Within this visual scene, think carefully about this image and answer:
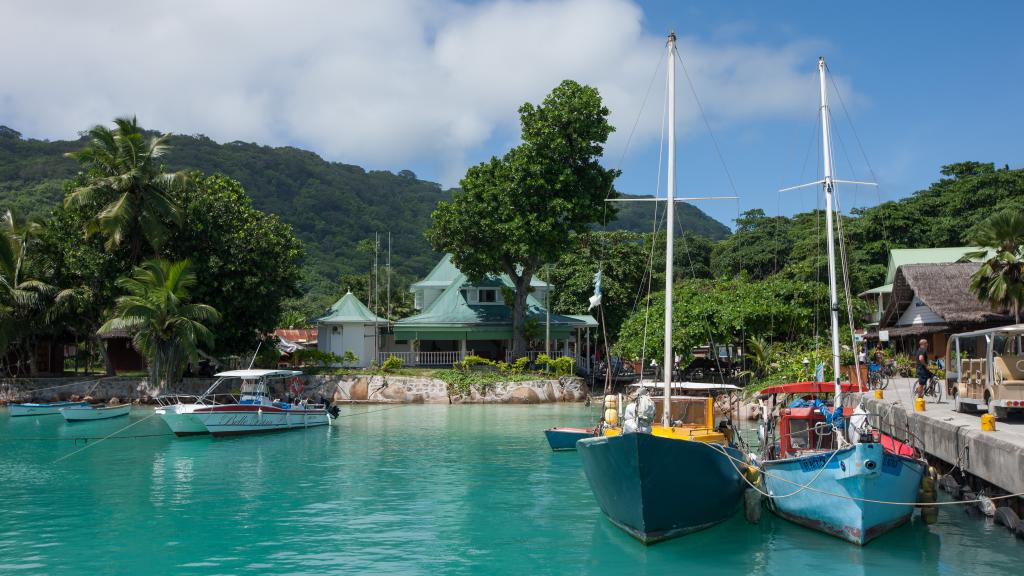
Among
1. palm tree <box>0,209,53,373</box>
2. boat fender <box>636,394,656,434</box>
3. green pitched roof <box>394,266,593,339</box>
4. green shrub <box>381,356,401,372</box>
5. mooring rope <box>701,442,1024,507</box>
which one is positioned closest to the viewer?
mooring rope <box>701,442,1024,507</box>

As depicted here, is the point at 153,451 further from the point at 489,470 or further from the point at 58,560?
the point at 58,560

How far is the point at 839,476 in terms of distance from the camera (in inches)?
529

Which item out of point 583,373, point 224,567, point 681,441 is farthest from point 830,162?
point 583,373

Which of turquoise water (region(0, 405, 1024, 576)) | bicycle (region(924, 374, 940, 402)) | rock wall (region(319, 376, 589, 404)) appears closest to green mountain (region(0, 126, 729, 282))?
rock wall (region(319, 376, 589, 404))

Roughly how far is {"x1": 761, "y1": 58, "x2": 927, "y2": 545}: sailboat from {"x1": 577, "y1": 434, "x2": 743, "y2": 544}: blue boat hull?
1.18 meters

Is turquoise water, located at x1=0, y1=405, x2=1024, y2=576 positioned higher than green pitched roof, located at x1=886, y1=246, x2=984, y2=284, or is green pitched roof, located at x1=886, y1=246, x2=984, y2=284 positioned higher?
green pitched roof, located at x1=886, y1=246, x2=984, y2=284

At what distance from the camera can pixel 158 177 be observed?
4162cm

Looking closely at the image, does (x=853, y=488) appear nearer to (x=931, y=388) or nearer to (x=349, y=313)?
(x=931, y=388)

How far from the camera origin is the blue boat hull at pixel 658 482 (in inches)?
521

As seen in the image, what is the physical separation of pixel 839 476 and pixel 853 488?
0.93 feet

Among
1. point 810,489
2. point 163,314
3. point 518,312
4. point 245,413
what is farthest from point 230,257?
point 810,489

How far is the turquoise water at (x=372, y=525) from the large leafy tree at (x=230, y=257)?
15880 mm

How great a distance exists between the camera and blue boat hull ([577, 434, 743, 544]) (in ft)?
43.4

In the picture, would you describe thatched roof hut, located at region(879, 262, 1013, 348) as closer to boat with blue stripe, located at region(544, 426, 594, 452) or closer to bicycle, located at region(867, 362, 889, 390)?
bicycle, located at region(867, 362, 889, 390)
